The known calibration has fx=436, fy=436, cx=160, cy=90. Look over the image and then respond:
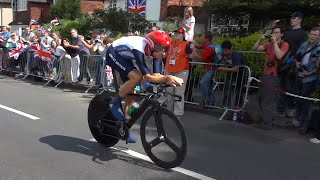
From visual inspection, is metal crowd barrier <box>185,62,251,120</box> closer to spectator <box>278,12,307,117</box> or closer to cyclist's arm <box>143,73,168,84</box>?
spectator <box>278,12,307,117</box>

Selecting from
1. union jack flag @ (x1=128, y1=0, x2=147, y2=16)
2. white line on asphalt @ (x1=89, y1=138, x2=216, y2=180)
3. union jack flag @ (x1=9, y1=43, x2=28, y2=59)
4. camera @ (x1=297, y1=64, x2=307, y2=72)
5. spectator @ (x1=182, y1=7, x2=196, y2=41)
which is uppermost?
union jack flag @ (x1=128, y1=0, x2=147, y2=16)

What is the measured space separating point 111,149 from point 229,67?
3.69 m

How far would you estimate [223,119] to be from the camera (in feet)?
28.9

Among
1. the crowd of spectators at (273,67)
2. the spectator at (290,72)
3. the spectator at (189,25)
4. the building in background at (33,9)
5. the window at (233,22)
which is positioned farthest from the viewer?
the building in background at (33,9)

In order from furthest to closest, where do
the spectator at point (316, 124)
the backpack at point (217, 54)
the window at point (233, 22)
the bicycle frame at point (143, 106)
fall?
1. the window at point (233, 22)
2. the backpack at point (217, 54)
3. the spectator at point (316, 124)
4. the bicycle frame at point (143, 106)

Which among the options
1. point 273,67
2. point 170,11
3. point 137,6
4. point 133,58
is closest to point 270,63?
point 273,67

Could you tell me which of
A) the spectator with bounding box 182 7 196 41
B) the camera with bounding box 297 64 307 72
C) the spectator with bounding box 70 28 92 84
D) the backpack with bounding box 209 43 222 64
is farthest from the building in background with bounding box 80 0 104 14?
the camera with bounding box 297 64 307 72

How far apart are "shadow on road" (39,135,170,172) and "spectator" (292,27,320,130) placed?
10.9ft

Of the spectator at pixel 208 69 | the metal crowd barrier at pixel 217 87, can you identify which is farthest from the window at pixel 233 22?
the spectator at pixel 208 69

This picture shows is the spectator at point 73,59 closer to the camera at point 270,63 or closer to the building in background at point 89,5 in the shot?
the camera at point 270,63

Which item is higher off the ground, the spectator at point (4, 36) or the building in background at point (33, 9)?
the building in background at point (33, 9)

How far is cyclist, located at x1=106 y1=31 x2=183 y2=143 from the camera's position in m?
5.40

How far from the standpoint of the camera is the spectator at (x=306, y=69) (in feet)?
24.5

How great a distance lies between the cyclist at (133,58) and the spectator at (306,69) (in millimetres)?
3105
